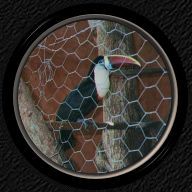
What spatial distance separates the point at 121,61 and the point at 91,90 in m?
0.06

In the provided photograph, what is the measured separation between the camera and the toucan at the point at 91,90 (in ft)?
2.33

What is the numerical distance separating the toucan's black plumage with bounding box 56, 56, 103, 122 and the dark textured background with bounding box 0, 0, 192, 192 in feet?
0.33

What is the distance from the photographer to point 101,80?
2.33 feet

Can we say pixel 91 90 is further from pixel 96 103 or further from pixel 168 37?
pixel 168 37

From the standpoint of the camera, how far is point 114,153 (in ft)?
2.38

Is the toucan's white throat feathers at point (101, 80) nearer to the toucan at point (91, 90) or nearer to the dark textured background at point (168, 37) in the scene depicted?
the toucan at point (91, 90)

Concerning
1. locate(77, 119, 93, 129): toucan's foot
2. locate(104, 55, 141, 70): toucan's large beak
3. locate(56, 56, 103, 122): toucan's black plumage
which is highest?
locate(104, 55, 141, 70): toucan's large beak

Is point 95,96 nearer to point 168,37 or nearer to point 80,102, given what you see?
point 80,102

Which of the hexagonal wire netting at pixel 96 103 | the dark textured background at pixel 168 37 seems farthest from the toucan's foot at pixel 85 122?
the dark textured background at pixel 168 37

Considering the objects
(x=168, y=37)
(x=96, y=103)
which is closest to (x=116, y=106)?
(x=96, y=103)

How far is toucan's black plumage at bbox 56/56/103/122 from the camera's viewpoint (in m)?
0.72

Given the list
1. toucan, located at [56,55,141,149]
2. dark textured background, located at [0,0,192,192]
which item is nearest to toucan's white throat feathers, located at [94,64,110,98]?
toucan, located at [56,55,141,149]

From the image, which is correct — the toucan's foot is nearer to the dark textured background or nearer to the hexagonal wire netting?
the hexagonal wire netting

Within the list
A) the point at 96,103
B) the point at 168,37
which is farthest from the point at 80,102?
the point at 168,37
